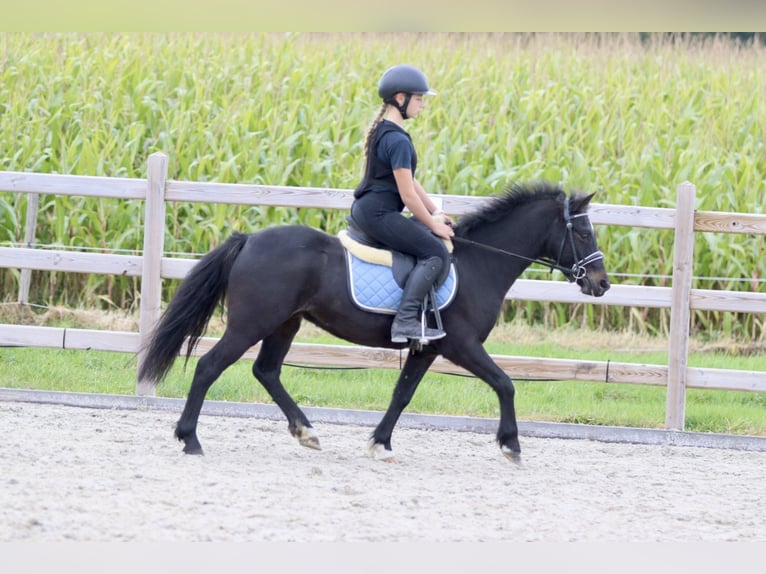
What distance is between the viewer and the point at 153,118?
11.7 meters

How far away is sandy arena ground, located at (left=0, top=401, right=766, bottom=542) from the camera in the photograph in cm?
433

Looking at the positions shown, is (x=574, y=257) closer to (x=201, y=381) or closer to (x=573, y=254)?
(x=573, y=254)

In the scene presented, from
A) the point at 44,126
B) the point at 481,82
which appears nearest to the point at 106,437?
the point at 44,126

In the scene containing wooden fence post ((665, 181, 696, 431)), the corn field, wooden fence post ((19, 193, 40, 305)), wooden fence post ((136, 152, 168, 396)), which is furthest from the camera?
the corn field

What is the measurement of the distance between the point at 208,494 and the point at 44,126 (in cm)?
763

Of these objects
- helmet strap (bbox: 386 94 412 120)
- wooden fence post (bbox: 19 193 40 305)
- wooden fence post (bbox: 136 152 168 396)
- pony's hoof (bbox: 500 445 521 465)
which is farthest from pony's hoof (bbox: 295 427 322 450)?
wooden fence post (bbox: 19 193 40 305)

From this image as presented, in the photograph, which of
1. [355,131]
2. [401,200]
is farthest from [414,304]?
[355,131]

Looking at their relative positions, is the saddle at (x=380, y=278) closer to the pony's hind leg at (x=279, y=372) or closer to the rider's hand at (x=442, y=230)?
the rider's hand at (x=442, y=230)

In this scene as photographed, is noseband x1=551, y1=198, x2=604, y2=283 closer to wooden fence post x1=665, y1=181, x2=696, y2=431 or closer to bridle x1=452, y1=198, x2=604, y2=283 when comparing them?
bridle x1=452, y1=198, x2=604, y2=283

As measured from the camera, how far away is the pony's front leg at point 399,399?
6.14 m

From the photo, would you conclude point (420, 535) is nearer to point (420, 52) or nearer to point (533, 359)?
point (533, 359)

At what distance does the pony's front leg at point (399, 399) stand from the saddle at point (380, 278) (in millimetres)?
432

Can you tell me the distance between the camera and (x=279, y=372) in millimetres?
6160

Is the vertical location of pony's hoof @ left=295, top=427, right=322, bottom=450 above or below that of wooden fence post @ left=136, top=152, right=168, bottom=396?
below
